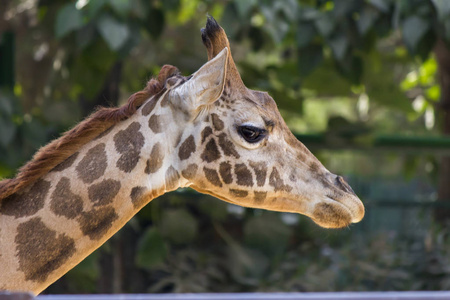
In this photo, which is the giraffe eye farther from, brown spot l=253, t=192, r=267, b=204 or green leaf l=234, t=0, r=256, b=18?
green leaf l=234, t=0, r=256, b=18

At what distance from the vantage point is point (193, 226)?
5410mm

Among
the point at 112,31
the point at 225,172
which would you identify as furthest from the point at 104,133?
the point at 112,31

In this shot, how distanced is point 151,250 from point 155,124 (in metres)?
3.12

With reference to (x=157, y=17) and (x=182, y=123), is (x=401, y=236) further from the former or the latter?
(x=182, y=123)

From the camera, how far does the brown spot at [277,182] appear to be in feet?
7.29

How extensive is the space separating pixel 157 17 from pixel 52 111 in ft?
4.05

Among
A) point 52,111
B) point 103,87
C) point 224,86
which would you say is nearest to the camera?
point 224,86

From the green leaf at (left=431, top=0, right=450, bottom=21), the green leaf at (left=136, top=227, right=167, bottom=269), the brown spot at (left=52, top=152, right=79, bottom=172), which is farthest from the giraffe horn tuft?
the green leaf at (left=136, top=227, right=167, bottom=269)

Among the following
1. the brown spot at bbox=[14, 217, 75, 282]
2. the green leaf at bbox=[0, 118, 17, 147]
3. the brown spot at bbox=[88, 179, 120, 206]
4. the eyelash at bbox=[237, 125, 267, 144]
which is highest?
the eyelash at bbox=[237, 125, 267, 144]

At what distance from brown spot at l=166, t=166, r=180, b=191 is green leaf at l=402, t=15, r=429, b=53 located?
2.97 m

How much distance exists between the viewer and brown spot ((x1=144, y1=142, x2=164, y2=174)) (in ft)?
6.95

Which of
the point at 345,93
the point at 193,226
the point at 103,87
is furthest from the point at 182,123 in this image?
the point at 345,93

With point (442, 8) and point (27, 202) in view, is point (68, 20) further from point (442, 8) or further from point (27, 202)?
point (442, 8)

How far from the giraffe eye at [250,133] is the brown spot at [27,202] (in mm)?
688
